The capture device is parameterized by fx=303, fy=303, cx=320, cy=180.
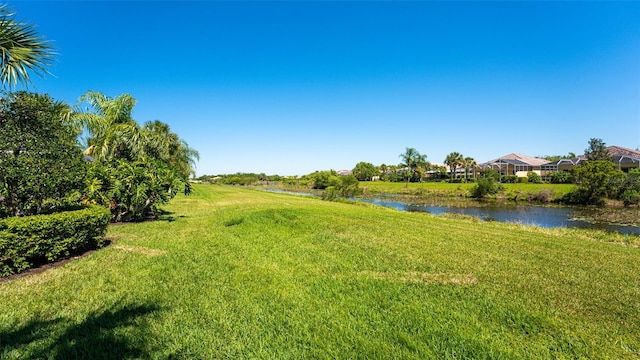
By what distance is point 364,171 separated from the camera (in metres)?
101

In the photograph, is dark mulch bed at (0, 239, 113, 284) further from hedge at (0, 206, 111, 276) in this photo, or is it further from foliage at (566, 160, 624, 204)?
foliage at (566, 160, 624, 204)

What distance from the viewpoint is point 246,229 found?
33.1ft

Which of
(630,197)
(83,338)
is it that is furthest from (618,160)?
(83,338)

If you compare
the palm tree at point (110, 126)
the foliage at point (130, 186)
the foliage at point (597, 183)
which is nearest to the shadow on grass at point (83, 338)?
the foliage at point (130, 186)

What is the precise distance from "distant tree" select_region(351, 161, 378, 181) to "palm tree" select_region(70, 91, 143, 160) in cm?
8569

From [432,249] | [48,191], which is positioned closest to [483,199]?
[432,249]

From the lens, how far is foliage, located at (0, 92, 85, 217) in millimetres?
6168

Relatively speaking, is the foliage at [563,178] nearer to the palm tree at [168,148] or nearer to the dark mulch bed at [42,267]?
the palm tree at [168,148]

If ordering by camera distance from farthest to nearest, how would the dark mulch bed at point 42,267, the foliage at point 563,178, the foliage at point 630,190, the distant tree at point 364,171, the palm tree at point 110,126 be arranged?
the distant tree at point 364,171, the foliage at point 563,178, the foliage at point 630,190, the palm tree at point 110,126, the dark mulch bed at point 42,267

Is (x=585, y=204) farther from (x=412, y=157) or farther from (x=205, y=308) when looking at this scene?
(x=412, y=157)

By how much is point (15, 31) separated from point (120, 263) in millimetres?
5334

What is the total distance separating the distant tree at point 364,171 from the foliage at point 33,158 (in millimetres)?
94936

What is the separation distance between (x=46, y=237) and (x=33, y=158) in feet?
5.64

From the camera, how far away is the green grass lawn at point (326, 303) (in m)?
3.33
